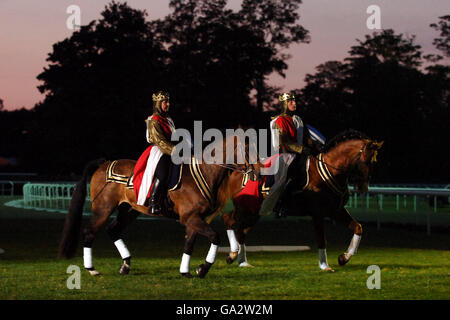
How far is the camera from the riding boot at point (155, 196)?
38.8 ft

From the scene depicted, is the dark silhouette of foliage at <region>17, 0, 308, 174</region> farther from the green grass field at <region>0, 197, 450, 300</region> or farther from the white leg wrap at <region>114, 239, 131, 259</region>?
the white leg wrap at <region>114, 239, 131, 259</region>

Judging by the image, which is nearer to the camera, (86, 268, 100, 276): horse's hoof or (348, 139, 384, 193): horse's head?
(86, 268, 100, 276): horse's hoof

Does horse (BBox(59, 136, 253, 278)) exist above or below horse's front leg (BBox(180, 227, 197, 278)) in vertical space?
above

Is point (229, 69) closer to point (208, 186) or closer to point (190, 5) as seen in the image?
point (190, 5)

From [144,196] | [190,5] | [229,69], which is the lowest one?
[144,196]

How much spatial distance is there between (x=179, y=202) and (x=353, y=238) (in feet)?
9.77

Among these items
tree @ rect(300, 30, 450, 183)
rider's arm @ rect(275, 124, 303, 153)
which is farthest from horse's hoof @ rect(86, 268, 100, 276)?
tree @ rect(300, 30, 450, 183)

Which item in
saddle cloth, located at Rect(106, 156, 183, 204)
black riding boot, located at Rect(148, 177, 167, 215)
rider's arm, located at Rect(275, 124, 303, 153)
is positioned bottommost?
black riding boot, located at Rect(148, 177, 167, 215)

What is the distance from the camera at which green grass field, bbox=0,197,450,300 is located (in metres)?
10.1

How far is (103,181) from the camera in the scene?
12.6 m

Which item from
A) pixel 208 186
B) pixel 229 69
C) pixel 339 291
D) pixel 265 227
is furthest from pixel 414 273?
pixel 229 69

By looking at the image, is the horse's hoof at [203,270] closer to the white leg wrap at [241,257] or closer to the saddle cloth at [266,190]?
the white leg wrap at [241,257]

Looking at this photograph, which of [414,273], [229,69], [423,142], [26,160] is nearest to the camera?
[414,273]

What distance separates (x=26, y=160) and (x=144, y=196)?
201 ft
